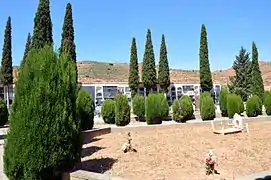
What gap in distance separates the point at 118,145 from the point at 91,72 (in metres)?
62.3

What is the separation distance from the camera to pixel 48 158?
20.7 feet

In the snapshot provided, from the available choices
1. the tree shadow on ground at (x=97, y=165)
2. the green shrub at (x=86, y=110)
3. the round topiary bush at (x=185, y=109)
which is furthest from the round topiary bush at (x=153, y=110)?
the tree shadow on ground at (x=97, y=165)

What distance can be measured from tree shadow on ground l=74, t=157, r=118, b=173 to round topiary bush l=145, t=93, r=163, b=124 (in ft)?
34.7

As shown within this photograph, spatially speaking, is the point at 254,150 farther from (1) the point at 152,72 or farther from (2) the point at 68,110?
(1) the point at 152,72

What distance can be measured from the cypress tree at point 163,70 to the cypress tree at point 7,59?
1505 centimetres

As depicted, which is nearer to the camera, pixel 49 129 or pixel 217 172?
pixel 49 129

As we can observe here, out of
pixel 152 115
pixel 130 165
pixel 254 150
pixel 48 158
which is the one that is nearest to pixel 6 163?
pixel 48 158

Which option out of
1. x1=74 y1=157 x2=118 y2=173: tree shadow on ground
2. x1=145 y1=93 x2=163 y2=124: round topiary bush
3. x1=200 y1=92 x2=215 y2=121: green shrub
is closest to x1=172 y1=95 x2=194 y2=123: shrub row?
x1=200 y1=92 x2=215 y2=121: green shrub

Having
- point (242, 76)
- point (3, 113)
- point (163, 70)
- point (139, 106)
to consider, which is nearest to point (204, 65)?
point (163, 70)

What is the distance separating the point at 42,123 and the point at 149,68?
3406 cm

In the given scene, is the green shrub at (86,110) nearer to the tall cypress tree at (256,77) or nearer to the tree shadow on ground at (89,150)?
the tree shadow on ground at (89,150)

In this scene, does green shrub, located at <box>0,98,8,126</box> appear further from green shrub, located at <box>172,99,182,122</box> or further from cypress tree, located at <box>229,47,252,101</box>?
cypress tree, located at <box>229,47,252,101</box>

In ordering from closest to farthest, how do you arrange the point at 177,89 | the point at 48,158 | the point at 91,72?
the point at 48,158 < the point at 177,89 < the point at 91,72

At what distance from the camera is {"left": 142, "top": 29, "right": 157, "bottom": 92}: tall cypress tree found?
40125mm
